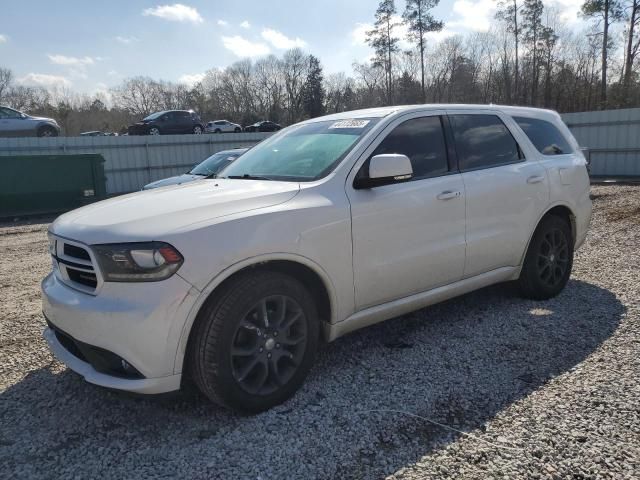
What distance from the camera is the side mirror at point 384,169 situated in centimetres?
303

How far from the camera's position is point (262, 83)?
270 ft

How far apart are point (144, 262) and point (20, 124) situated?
2142 cm

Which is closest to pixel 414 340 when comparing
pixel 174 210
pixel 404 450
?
pixel 404 450

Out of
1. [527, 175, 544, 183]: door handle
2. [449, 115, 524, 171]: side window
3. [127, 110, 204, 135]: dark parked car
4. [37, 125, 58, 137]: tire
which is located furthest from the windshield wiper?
[127, 110, 204, 135]: dark parked car

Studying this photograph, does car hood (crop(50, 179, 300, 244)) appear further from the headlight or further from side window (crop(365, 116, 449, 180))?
side window (crop(365, 116, 449, 180))

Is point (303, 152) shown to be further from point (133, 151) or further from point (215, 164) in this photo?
point (133, 151)

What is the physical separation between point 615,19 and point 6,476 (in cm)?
4122

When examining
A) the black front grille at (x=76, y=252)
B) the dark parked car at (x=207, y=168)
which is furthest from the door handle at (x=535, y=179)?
the dark parked car at (x=207, y=168)

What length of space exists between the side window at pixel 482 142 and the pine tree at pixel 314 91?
63.3 meters

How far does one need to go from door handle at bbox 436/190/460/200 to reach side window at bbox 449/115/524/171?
293 millimetres

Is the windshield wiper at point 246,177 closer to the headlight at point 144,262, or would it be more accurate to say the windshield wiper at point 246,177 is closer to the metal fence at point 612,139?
the headlight at point 144,262

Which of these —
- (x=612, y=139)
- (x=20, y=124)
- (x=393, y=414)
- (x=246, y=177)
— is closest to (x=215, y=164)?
(x=246, y=177)

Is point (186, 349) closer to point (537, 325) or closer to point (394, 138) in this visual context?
point (394, 138)

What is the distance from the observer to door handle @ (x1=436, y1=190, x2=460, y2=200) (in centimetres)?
354
